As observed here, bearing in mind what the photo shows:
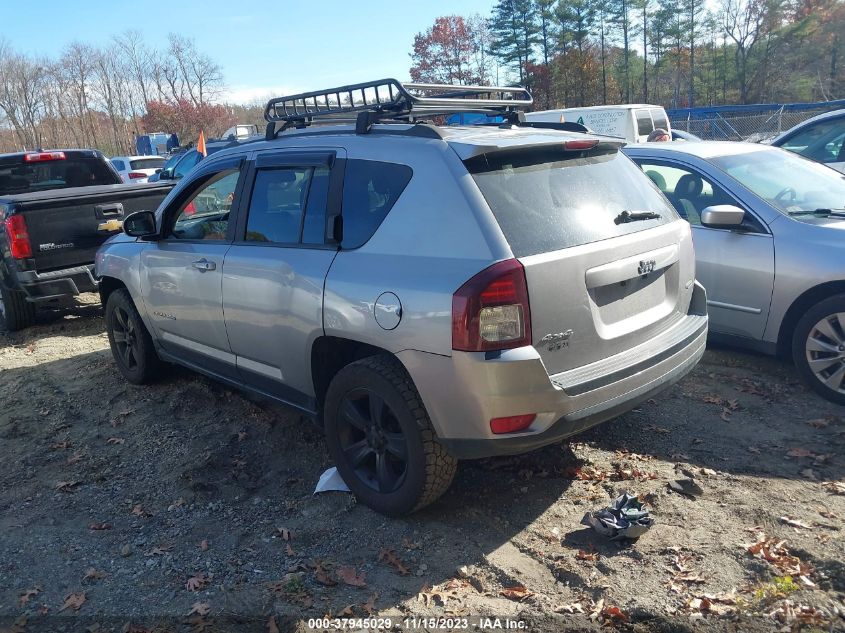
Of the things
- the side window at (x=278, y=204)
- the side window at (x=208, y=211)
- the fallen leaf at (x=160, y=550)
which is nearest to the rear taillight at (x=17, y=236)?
the side window at (x=208, y=211)

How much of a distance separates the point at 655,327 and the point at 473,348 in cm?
121

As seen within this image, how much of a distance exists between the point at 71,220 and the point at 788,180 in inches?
266

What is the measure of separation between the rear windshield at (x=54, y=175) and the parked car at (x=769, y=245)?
23.0ft

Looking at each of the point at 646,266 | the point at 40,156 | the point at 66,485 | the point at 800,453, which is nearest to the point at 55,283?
the point at 40,156

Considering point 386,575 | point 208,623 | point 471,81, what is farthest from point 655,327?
point 471,81

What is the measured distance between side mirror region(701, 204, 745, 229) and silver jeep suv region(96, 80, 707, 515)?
1160 millimetres

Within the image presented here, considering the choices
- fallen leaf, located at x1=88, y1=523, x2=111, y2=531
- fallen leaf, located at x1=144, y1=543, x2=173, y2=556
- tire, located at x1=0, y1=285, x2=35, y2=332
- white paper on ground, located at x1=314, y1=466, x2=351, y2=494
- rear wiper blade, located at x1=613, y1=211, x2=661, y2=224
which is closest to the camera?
fallen leaf, located at x1=144, y1=543, x2=173, y2=556

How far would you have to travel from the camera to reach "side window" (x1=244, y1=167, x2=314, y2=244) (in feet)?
13.4

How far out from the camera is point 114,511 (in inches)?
158

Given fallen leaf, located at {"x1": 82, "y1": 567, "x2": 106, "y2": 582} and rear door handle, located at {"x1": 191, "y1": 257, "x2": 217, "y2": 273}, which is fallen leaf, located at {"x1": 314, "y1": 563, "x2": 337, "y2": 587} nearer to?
fallen leaf, located at {"x1": 82, "y1": 567, "x2": 106, "y2": 582}

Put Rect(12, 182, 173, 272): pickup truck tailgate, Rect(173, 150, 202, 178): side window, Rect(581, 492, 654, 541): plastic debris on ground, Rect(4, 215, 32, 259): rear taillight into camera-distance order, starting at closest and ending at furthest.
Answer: Rect(581, 492, 654, 541): plastic debris on ground, Rect(4, 215, 32, 259): rear taillight, Rect(12, 182, 173, 272): pickup truck tailgate, Rect(173, 150, 202, 178): side window

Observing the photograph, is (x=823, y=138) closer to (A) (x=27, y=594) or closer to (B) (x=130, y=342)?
(B) (x=130, y=342)

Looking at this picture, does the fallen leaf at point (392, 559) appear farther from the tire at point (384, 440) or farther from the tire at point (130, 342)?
the tire at point (130, 342)

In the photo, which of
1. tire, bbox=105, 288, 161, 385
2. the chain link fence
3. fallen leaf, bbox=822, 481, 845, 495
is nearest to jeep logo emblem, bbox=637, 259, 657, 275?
fallen leaf, bbox=822, 481, 845, 495
